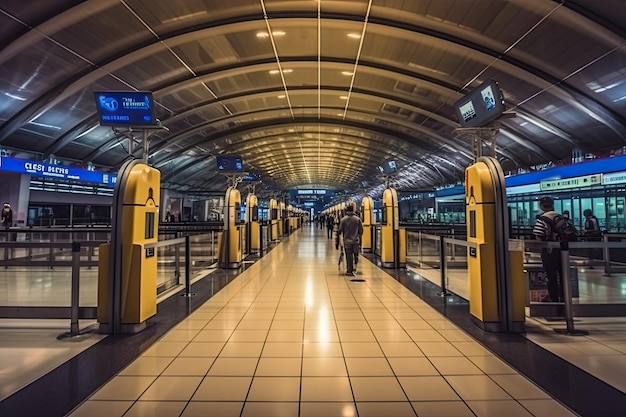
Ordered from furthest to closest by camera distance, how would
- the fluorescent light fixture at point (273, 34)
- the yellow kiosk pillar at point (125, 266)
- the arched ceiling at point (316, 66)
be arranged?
1. the fluorescent light fixture at point (273, 34)
2. the arched ceiling at point (316, 66)
3. the yellow kiosk pillar at point (125, 266)

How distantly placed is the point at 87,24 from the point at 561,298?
13.6m

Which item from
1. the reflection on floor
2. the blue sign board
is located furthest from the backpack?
the blue sign board

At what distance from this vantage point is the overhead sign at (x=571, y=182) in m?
13.7

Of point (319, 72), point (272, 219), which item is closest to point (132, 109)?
point (319, 72)

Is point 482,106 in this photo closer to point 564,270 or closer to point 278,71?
point 564,270

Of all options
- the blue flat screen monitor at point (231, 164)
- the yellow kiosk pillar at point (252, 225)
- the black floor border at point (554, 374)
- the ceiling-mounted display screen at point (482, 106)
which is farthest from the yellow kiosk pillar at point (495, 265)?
the yellow kiosk pillar at point (252, 225)

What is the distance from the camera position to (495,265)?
452 cm

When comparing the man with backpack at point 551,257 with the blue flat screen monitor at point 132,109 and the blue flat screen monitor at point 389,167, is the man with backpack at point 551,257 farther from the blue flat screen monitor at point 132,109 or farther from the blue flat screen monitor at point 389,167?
the blue flat screen monitor at point 389,167

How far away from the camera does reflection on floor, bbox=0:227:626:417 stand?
2.65m

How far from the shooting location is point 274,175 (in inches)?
1879

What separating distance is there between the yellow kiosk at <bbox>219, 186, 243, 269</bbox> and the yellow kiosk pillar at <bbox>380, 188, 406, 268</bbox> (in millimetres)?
4114

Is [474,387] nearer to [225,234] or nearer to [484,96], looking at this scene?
[484,96]

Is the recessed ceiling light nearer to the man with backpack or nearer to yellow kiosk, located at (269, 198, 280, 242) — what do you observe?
yellow kiosk, located at (269, 198, 280, 242)

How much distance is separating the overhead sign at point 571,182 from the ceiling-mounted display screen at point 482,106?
37.4 ft
